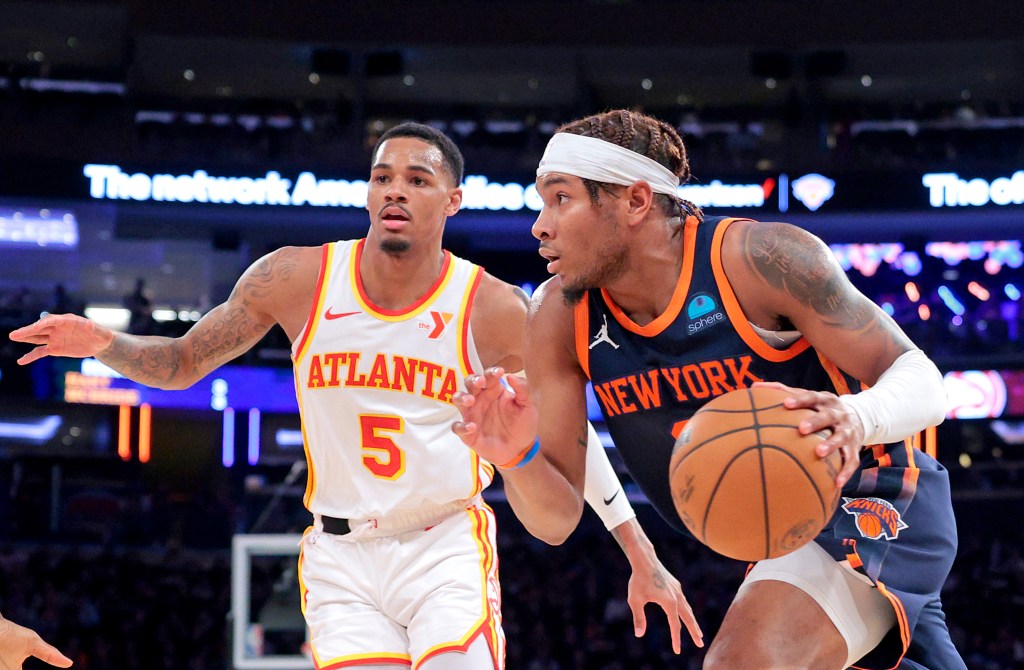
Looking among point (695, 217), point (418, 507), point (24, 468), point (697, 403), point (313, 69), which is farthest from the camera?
point (313, 69)

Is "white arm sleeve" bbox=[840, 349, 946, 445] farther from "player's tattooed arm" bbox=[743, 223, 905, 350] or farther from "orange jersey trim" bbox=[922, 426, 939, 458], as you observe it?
"orange jersey trim" bbox=[922, 426, 939, 458]

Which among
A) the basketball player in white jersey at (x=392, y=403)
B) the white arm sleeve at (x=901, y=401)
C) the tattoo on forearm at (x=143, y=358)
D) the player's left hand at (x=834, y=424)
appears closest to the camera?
the player's left hand at (x=834, y=424)

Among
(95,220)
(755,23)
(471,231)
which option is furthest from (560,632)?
(755,23)

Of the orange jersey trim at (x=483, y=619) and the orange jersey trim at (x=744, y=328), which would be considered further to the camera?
the orange jersey trim at (x=483, y=619)

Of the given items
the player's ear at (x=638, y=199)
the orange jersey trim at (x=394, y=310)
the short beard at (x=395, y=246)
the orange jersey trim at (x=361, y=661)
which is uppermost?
the short beard at (x=395, y=246)

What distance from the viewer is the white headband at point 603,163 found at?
342cm

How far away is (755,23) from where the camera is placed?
20.3 meters

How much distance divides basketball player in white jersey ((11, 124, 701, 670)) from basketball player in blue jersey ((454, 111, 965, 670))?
643 mm

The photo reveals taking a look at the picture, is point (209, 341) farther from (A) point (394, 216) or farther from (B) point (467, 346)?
(B) point (467, 346)

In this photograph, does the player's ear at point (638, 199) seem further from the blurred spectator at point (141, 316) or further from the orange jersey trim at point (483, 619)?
the blurred spectator at point (141, 316)

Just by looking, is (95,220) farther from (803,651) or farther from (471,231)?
(803,651)

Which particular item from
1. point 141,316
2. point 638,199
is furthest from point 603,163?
point 141,316

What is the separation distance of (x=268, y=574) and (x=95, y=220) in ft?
33.9

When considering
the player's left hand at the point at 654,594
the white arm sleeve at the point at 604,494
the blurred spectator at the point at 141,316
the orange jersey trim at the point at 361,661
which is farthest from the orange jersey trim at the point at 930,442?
the orange jersey trim at the point at 361,661
